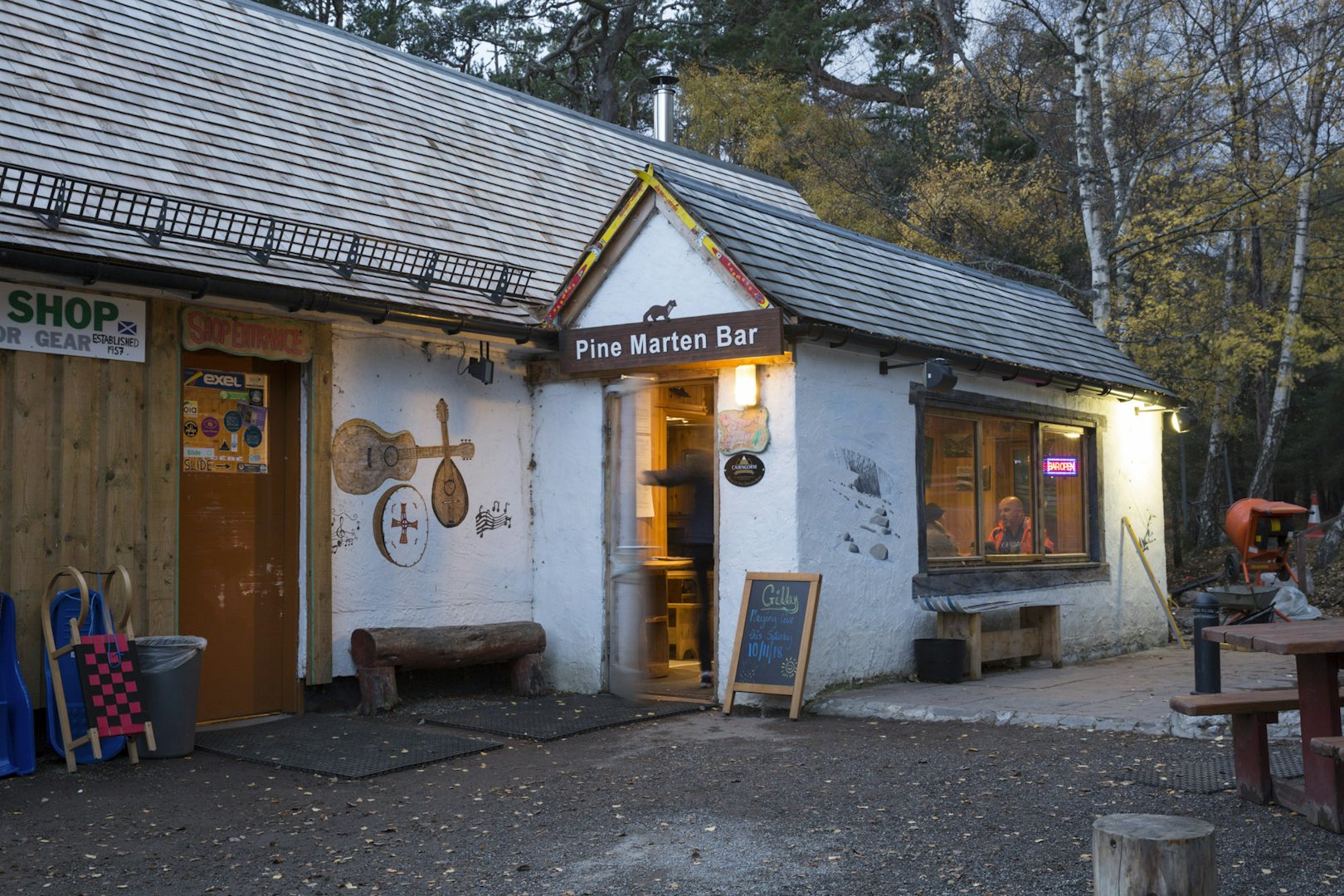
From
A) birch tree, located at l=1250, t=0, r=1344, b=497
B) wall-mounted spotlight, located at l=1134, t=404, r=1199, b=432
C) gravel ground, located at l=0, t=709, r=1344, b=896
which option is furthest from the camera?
birch tree, located at l=1250, t=0, r=1344, b=497

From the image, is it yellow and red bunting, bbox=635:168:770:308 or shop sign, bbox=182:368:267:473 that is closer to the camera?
shop sign, bbox=182:368:267:473

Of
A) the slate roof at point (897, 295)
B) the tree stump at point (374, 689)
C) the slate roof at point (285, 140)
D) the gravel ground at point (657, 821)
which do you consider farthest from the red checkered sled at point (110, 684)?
the slate roof at point (897, 295)

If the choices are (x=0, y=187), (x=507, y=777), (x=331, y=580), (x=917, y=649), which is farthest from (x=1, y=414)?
(x=917, y=649)

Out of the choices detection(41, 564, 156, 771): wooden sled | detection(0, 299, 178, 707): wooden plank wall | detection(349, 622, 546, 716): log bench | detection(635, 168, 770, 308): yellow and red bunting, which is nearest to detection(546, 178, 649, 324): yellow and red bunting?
detection(635, 168, 770, 308): yellow and red bunting

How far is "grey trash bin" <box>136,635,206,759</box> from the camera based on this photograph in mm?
7520

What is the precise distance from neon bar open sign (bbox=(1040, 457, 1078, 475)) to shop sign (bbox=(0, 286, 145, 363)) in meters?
8.29

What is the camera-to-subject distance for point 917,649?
396 inches

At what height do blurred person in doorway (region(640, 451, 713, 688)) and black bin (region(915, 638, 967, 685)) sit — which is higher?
blurred person in doorway (region(640, 451, 713, 688))

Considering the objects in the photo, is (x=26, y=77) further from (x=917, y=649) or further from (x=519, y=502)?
(x=917, y=649)

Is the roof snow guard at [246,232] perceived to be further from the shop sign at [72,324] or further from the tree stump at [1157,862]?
the tree stump at [1157,862]

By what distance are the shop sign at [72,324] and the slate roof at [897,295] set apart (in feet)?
13.0

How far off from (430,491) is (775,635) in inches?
115

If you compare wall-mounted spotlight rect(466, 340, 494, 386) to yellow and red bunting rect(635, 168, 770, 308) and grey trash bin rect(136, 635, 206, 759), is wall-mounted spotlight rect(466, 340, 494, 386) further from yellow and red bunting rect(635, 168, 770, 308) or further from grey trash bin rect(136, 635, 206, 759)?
grey trash bin rect(136, 635, 206, 759)

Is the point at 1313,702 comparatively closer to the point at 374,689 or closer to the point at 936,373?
the point at 936,373
